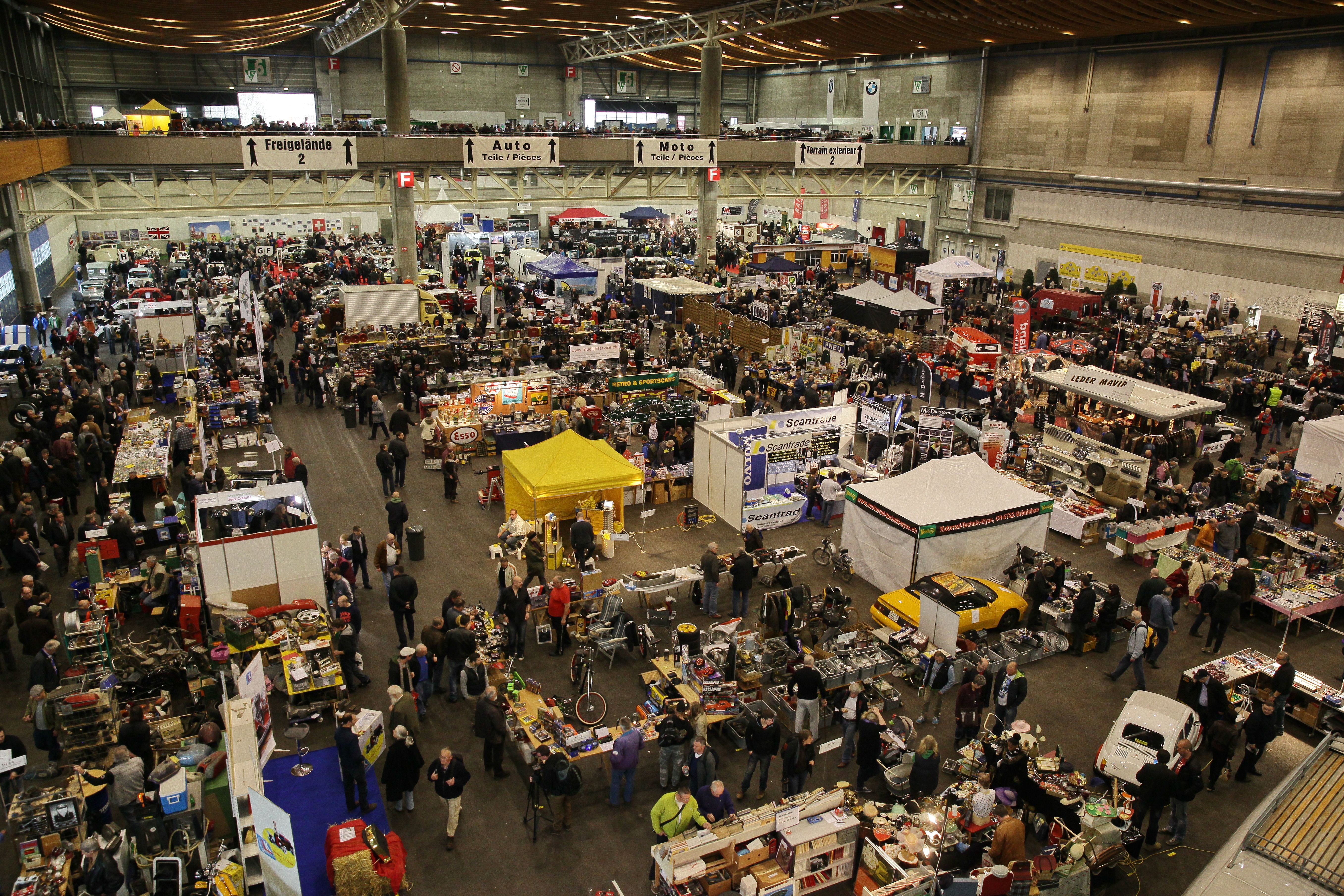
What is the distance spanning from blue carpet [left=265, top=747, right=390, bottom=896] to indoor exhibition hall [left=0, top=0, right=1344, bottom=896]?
5 cm

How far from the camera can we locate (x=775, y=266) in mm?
34250

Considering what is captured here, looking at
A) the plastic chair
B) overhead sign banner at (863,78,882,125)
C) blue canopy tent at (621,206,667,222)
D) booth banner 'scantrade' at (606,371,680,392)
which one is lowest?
the plastic chair

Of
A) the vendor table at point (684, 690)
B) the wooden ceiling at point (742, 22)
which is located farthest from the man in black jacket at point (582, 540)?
the wooden ceiling at point (742, 22)

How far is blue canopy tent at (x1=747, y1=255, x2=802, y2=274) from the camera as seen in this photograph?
34.2 metres

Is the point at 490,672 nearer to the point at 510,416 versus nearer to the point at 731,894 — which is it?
the point at 731,894

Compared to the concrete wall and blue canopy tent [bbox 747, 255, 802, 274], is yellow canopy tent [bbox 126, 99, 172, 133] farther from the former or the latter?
the concrete wall

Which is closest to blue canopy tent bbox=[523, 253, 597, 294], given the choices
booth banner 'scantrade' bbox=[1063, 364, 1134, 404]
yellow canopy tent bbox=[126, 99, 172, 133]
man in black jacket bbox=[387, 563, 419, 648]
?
yellow canopy tent bbox=[126, 99, 172, 133]

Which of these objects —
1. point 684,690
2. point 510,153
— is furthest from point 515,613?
point 510,153

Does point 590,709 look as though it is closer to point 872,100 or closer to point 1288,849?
point 1288,849

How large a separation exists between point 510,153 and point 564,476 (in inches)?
704

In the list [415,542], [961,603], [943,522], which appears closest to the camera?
[961,603]

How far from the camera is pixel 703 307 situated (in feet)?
97.9

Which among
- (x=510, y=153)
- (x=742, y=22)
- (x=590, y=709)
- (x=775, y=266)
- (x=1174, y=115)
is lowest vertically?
(x=590, y=709)

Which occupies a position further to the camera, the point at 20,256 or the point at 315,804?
the point at 20,256
